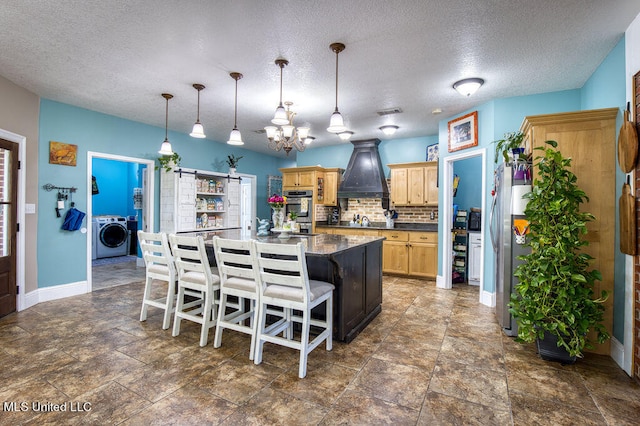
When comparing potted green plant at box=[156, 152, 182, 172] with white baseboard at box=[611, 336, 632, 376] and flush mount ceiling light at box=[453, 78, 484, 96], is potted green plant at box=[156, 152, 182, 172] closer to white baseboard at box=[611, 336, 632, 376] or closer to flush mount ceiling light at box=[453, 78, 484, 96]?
flush mount ceiling light at box=[453, 78, 484, 96]

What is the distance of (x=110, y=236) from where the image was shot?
278 inches

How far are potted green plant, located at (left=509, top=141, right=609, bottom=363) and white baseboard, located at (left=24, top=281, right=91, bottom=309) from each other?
5323 millimetres

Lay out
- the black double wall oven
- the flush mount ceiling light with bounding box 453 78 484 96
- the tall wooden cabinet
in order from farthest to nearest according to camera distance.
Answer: the black double wall oven < the flush mount ceiling light with bounding box 453 78 484 96 < the tall wooden cabinet

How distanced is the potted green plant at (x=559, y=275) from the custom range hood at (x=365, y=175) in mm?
3542

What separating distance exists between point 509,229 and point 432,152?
3063 millimetres

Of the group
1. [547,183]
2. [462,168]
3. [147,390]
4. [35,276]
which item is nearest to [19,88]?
[35,276]

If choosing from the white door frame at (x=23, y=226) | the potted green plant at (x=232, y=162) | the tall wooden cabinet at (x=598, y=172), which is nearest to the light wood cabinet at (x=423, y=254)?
the tall wooden cabinet at (x=598, y=172)

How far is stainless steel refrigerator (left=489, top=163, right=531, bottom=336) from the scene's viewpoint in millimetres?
2910

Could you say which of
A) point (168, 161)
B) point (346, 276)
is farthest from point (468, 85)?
point (168, 161)

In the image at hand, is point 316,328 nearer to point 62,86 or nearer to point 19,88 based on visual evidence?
point 62,86

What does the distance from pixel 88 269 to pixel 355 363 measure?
4.19 meters

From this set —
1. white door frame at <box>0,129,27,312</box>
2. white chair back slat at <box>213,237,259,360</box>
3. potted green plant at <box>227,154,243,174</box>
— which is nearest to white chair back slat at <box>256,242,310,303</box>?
white chair back slat at <box>213,237,259,360</box>

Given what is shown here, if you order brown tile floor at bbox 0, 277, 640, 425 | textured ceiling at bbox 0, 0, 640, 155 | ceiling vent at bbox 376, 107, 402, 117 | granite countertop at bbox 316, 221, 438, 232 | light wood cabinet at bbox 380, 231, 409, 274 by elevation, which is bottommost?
brown tile floor at bbox 0, 277, 640, 425

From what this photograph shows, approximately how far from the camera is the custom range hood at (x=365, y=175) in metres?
6.05
